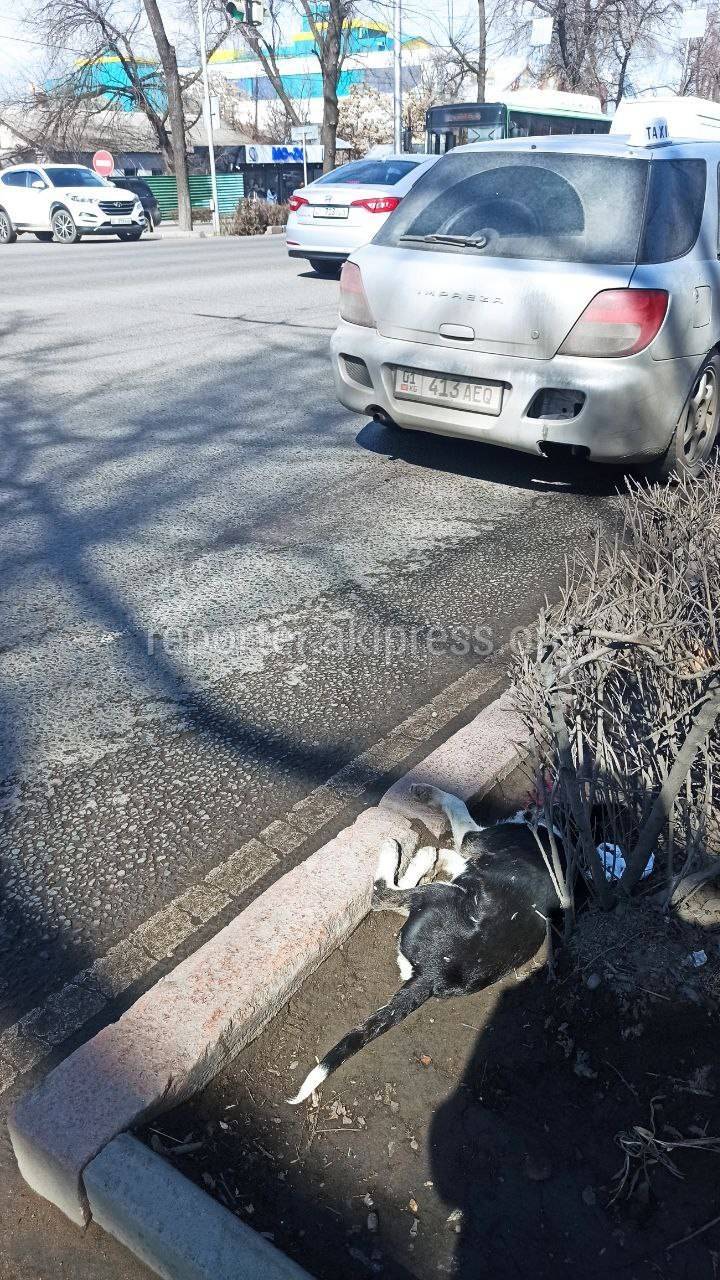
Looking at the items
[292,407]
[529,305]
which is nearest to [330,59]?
[292,407]

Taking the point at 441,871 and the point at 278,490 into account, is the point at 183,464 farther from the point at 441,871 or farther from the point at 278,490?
the point at 441,871

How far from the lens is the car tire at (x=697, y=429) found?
5.47m

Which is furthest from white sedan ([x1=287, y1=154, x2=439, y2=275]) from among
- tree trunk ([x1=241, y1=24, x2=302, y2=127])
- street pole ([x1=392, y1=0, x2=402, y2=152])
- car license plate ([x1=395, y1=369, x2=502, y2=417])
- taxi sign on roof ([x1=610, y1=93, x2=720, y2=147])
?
tree trunk ([x1=241, y1=24, x2=302, y2=127])

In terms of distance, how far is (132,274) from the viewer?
16.9 meters

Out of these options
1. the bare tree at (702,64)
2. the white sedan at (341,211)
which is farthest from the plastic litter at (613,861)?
the bare tree at (702,64)

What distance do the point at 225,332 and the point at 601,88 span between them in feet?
140

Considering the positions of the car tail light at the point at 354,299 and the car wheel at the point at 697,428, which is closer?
the car wheel at the point at 697,428

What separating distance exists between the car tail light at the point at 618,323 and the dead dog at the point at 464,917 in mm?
3110

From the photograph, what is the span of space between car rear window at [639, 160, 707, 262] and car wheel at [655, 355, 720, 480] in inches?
27.7

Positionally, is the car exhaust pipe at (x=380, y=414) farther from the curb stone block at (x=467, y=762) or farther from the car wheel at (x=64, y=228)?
the car wheel at (x=64, y=228)

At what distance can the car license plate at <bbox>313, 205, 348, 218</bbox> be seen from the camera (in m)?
15.7

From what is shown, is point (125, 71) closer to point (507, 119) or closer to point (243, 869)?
point (507, 119)

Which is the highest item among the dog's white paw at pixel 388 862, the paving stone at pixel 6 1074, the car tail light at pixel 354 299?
the car tail light at pixel 354 299

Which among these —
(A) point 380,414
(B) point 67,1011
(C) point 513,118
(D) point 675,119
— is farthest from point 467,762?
(C) point 513,118
